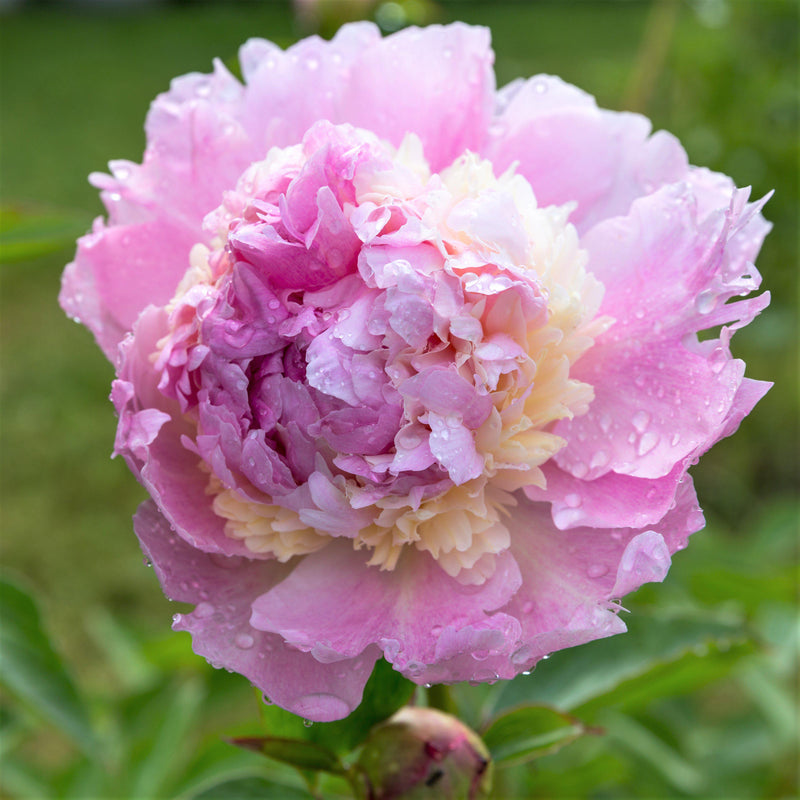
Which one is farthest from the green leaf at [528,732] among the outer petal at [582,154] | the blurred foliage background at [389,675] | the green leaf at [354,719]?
the outer petal at [582,154]

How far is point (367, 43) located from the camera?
2.49 ft

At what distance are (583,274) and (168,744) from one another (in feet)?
2.43

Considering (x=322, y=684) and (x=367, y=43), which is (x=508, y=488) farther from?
(x=367, y=43)

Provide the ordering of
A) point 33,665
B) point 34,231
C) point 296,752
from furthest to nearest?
point 33,665 < point 34,231 < point 296,752

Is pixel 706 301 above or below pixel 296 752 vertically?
above

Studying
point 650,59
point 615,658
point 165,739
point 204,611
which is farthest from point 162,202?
point 650,59

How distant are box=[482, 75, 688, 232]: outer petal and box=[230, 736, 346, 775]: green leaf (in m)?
0.41

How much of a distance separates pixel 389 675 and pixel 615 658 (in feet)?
0.89

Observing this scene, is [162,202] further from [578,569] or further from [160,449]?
[578,569]

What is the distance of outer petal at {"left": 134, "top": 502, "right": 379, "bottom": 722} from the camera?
63 centimetres

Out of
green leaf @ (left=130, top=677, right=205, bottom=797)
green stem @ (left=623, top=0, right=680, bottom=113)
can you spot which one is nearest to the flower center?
green leaf @ (left=130, top=677, right=205, bottom=797)

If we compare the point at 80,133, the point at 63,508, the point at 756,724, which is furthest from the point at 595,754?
the point at 80,133

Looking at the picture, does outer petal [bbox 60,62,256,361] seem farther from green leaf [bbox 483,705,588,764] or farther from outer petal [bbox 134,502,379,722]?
→ green leaf [bbox 483,705,588,764]

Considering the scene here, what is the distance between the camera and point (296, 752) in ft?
2.37
